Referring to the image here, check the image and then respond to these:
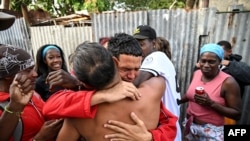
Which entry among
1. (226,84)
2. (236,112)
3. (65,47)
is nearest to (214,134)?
(236,112)

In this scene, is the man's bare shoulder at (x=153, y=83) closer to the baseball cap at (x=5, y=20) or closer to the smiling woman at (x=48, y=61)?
the baseball cap at (x=5, y=20)

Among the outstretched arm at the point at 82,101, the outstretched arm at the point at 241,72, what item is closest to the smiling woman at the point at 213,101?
the outstretched arm at the point at 241,72

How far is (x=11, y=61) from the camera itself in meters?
1.57

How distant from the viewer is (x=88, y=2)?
9594 mm

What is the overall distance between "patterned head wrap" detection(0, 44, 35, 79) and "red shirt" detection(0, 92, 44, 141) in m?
0.17

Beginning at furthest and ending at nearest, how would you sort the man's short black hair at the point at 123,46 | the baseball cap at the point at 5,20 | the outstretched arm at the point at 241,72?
the outstretched arm at the point at 241,72
the baseball cap at the point at 5,20
the man's short black hair at the point at 123,46

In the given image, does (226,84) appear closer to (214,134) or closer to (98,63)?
(214,134)

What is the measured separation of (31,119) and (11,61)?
421mm

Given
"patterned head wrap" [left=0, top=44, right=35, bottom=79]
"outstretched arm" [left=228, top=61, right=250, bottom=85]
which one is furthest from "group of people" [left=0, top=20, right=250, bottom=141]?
"outstretched arm" [left=228, top=61, right=250, bottom=85]

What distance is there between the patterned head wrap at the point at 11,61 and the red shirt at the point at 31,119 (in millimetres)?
168

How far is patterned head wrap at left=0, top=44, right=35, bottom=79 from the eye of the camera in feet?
5.10

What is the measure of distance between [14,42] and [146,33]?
6268 millimetres

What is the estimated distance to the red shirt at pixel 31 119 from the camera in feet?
5.27

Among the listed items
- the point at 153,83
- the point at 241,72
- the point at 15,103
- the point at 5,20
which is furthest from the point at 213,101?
the point at 5,20
